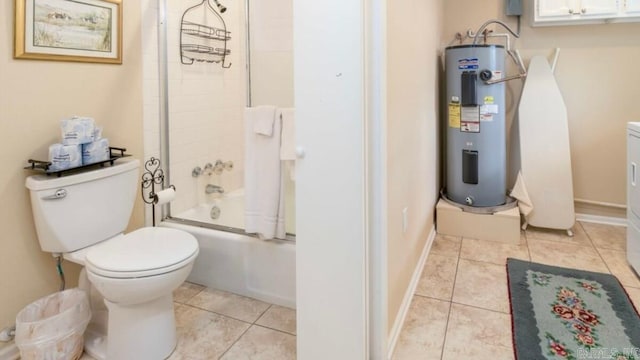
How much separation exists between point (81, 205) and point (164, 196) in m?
0.51

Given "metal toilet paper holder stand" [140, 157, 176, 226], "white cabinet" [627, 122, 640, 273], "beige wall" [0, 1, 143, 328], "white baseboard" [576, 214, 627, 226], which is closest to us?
"beige wall" [0, 1, 143, 328]

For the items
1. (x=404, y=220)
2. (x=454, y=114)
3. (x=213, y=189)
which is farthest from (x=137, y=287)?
(x=454, y=114)

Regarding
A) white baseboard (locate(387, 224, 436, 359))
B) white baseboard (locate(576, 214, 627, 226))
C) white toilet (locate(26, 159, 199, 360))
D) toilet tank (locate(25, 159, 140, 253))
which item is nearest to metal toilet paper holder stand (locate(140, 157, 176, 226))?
toilet tank (locate(25, 159, 140, 253))

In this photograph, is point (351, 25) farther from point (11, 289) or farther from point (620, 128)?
point (620, 128)

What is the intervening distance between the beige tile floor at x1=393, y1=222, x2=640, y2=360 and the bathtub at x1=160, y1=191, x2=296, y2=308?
0.67 m

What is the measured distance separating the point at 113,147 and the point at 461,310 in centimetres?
202

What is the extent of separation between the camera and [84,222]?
1.83 meters

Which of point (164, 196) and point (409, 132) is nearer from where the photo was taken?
point (409, 132)

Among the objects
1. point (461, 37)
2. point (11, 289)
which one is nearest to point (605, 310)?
point (461, 37)

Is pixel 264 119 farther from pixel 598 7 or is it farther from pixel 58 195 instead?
pixel 598 7

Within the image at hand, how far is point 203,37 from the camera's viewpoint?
2.76 metres

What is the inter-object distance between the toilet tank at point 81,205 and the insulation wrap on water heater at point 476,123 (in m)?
2.29

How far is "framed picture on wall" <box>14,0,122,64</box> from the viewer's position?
1720 millimetres

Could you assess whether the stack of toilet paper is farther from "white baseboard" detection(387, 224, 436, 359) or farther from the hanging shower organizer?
"white baseboard" detection(387, 224, 436, 359)
